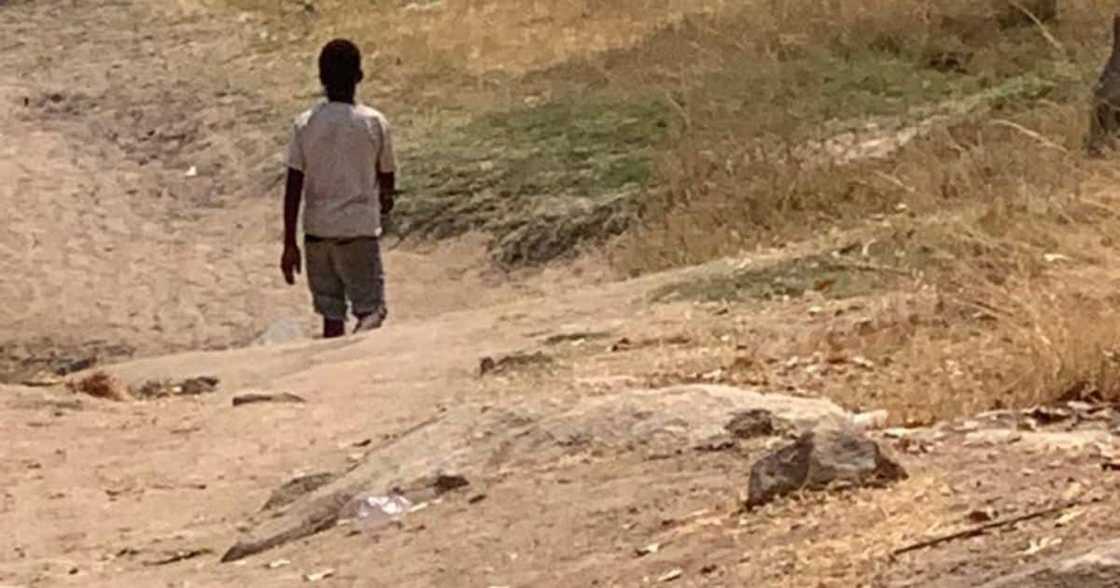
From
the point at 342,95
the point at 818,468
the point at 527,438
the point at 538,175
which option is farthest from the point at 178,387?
the point at 538,175

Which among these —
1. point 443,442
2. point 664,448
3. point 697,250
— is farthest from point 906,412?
point 697,250

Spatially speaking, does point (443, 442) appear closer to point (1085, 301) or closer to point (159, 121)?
point (1085, 301)

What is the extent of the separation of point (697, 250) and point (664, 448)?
5666 millimetres

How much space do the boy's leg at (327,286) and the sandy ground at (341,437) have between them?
0.78 ft

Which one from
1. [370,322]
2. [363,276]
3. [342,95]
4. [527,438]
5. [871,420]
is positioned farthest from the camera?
[370,322]

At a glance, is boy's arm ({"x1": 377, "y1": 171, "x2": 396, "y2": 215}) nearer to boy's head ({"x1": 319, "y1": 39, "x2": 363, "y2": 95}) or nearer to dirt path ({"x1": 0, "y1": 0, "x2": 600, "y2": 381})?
boy's head ({"x1": 319, "y1": 39, "x2": 363, "y2": 95})

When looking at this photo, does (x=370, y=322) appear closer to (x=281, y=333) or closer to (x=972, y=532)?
(x=281, y=333)

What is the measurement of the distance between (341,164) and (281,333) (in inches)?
102

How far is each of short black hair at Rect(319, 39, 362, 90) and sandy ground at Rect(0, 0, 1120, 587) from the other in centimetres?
101

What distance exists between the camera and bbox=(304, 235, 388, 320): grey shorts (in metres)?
9.77

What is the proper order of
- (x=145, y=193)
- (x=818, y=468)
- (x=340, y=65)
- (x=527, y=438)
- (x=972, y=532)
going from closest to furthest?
(x=972, y=532) → (x=818, y=468) → (x=527, y=438) → (x=340, y=65) → (x=145, y=193)

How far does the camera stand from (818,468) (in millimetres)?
5023

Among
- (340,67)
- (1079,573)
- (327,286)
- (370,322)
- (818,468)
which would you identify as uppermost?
(1079,573)

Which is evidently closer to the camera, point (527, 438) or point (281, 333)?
point (527, 438)
